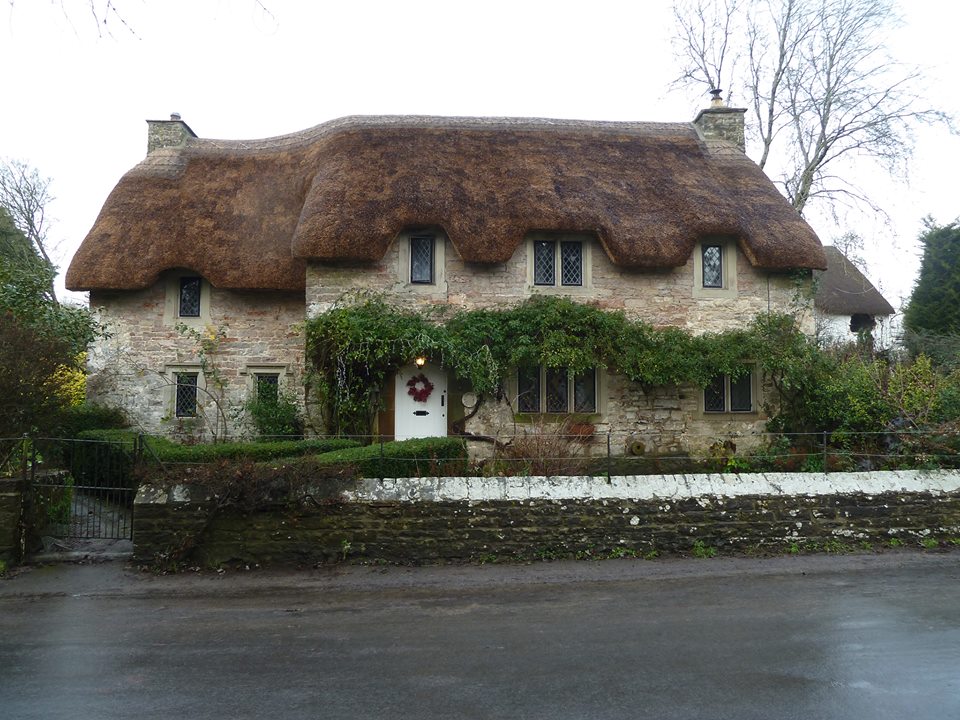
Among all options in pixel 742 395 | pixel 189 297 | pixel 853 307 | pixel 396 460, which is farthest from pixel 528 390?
pixel 853 307

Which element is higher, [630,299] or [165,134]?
[165,134]

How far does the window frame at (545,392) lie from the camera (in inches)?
557

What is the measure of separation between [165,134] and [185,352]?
21.4ft

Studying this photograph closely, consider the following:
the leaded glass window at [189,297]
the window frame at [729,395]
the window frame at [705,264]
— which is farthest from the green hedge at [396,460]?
the leaded glass window at [189,297]

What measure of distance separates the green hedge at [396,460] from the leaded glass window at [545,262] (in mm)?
6140

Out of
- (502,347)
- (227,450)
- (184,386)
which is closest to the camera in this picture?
(227,450)

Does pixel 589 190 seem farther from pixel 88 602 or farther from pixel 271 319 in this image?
pixel 88 602

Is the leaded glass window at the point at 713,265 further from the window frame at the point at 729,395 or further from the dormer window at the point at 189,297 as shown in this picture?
the dormer window at the point at 189,297

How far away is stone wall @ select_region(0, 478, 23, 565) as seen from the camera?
24.0ft

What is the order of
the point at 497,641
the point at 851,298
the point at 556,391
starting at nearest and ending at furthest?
1. the point at 497,641
2. the point at 556,391
3. the point at 851,298

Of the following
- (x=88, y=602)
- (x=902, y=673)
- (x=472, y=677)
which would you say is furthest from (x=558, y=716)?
(x=88, y=602)

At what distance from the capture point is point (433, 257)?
14.2m

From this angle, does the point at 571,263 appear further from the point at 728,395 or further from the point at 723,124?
the point at 723,124

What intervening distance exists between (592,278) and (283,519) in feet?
30.4
